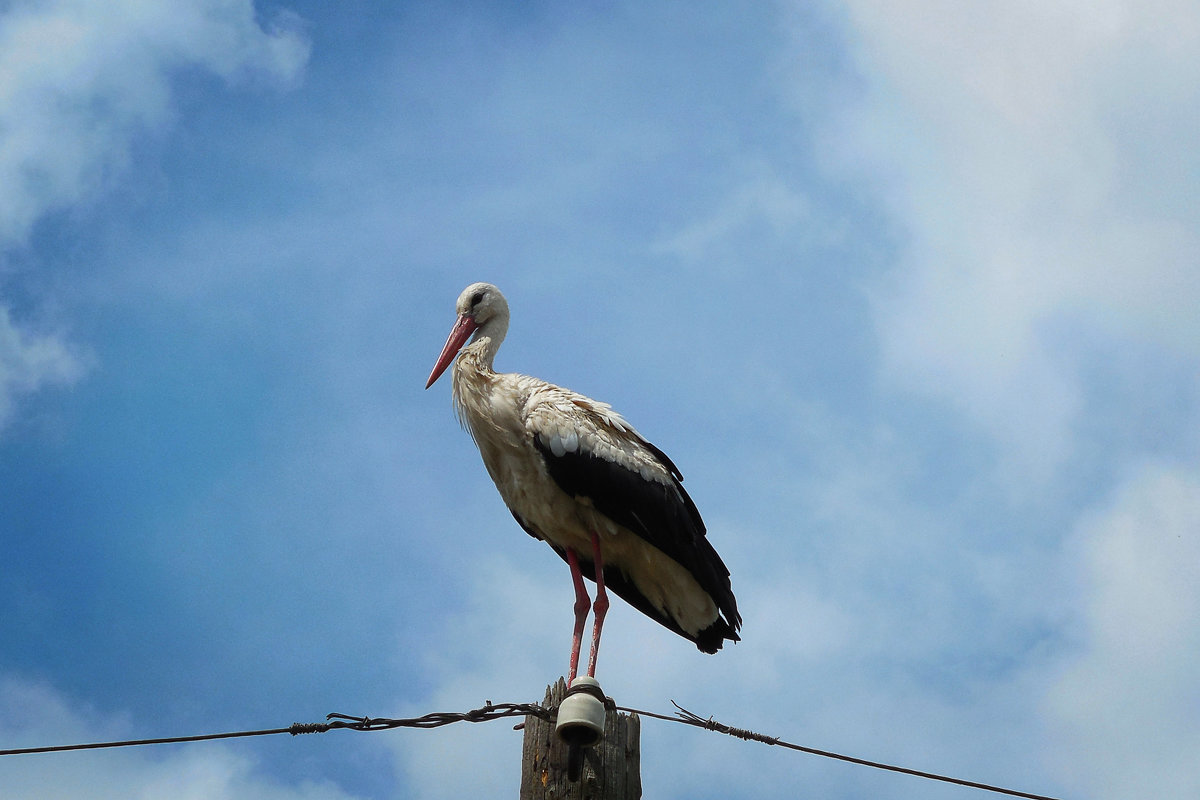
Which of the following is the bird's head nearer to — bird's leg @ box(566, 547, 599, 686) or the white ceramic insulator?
bird's leg @ box(566, 547, 599, 686)

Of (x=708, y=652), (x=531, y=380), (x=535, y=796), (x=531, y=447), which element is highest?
(x=531, y=380)

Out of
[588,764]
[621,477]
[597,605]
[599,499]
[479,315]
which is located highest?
[479,315]

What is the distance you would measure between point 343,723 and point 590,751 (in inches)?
37.7

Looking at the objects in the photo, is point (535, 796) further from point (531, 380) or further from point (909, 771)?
point (531, 380)

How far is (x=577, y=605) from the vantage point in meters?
6.35

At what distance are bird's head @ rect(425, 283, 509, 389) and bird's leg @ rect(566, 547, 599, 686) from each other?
58.6 inches

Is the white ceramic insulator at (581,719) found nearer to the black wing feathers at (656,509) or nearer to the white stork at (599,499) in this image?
the white stork at (599,499)

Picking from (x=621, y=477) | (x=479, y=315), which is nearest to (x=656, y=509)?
(x=621, y=477)

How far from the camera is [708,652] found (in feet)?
22.9

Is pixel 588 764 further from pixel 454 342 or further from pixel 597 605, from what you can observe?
pixel 454 342

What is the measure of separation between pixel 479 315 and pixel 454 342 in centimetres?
23

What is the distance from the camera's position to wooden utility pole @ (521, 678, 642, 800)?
415 cm

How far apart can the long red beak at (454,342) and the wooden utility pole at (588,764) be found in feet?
10.7

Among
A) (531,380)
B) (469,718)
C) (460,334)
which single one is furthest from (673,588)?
(469,718)
